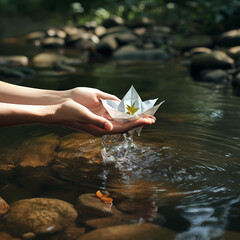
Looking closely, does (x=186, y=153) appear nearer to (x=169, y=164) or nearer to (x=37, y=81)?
(x=169, y=164)

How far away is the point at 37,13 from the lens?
Answer: 2091 centimetres

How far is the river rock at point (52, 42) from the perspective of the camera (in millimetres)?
13578

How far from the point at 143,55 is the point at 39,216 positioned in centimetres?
862

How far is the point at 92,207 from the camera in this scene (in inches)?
100

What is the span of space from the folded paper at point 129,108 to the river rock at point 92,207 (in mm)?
644

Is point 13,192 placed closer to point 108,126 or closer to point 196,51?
point 108,126

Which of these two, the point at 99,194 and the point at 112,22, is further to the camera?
the point at 112,22

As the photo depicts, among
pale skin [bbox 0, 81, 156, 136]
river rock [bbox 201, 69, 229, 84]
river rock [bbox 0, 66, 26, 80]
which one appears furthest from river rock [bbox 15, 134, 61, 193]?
river rock [bbox 201, 69, 229, 84]

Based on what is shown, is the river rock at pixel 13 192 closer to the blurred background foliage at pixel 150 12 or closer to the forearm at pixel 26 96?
the forearm at pixel 26 96

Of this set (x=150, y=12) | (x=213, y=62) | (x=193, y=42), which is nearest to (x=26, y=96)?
(x=213, y=62)

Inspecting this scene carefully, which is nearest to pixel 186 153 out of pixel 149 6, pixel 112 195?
pixel 112 195

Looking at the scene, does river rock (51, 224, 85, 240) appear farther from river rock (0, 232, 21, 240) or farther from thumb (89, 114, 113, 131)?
thumb (89, 114, 113, 131)

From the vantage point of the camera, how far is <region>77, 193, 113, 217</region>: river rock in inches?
97.7

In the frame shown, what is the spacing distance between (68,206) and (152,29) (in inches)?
447
